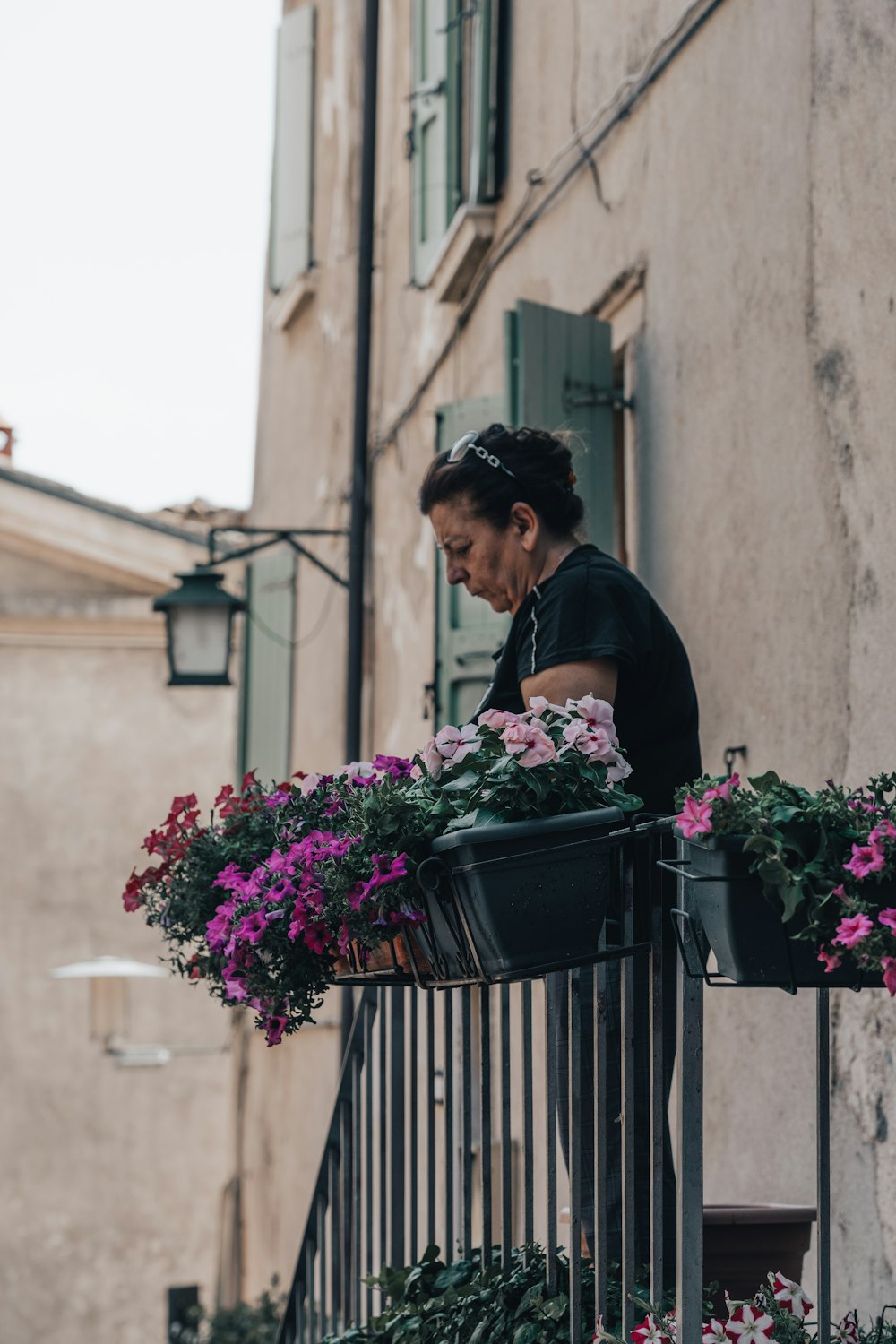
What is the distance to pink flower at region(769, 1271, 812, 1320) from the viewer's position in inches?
126

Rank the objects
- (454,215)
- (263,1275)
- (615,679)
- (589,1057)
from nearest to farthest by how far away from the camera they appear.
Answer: (615,679)
(589,1057)
(454,215)
(263,1275)

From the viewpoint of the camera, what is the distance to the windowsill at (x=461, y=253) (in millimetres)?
7750

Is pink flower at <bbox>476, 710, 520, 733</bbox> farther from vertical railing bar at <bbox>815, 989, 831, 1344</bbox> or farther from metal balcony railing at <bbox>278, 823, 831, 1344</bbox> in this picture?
vertical railing bar at <bbox>815, 989, 831, 1344</bbox>

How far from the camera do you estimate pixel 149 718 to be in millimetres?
16312

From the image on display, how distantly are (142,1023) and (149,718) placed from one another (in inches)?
95.5

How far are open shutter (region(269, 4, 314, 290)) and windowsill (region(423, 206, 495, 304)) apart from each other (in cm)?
331

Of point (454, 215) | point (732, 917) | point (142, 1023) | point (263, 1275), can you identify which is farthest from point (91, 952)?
point (732, 917)

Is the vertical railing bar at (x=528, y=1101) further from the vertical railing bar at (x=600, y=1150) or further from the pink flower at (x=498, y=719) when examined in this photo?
the pink flower at (x=498, y=719)

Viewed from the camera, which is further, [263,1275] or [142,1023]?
[142,1023]

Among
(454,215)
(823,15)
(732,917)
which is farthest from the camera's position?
(454,215)

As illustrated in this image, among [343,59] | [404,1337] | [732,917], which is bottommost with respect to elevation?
[404,1337]

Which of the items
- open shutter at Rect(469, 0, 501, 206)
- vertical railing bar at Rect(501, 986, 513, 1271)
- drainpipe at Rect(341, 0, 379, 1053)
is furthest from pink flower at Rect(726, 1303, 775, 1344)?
drainpipe at Rect(341, 0, 379, 1053)

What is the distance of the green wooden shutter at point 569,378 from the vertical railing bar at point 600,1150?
2961 millimetres

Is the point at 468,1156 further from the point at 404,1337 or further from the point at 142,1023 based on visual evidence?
the point at 142,1023
